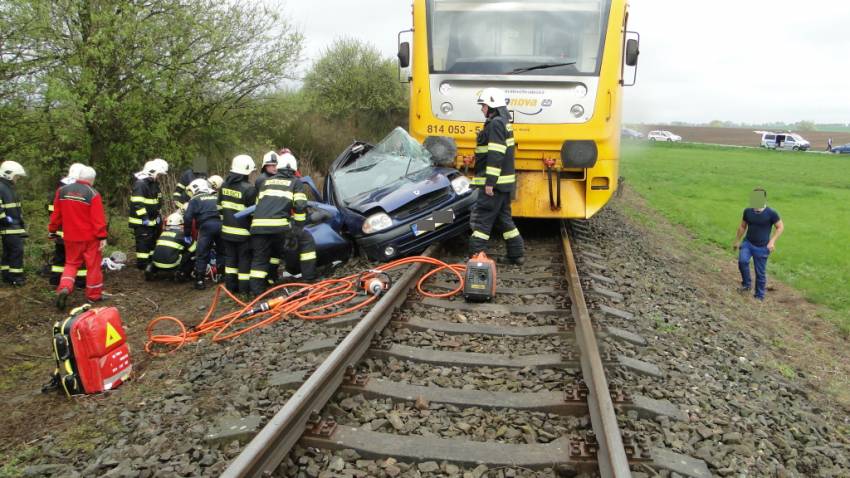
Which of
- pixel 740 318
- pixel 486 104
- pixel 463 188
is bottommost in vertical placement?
pixel 740 318

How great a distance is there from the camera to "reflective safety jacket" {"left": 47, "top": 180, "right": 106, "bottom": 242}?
724 cm

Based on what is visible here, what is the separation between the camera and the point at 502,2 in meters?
8.20

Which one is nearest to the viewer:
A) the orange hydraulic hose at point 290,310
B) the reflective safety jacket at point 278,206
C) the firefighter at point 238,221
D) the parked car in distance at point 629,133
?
the orange hydraulic hose at point 290,310

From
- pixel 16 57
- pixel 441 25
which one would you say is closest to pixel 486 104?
pixel 441 25

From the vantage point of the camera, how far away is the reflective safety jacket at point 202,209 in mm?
8031

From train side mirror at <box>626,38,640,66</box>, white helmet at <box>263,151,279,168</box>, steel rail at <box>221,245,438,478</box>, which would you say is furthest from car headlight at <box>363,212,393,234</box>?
train side mirror at <box>626,38,640,66</box>

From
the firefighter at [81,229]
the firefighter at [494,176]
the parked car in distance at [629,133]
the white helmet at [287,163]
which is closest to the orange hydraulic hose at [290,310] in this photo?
the firefighter at [494,176]

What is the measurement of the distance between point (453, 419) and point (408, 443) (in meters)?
0.40

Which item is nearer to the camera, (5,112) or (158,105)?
(5,112)

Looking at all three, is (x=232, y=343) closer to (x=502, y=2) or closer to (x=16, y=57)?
(x=502, y=2)

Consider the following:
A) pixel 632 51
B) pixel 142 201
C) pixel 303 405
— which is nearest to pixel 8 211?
pixel 142 201

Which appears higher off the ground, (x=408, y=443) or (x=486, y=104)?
(x=486, y=104)

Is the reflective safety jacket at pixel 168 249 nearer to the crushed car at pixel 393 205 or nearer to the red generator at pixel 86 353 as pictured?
the crushed car at pixel 393 205

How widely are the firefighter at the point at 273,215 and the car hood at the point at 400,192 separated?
792 mm
